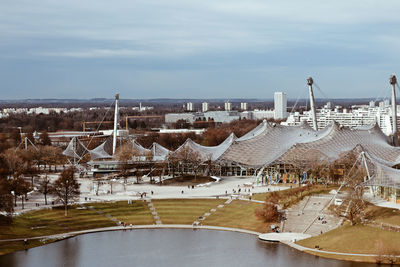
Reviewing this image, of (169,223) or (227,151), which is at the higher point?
(227,151)

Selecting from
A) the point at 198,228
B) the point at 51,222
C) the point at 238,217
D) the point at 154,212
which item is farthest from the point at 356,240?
the point at 51,222

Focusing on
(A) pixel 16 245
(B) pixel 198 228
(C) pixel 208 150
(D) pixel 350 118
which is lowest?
(A) pixel 16 245

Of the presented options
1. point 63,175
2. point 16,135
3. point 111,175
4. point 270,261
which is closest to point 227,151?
point 111,175

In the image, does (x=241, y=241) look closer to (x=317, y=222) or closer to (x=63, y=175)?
(x=317, y=222)

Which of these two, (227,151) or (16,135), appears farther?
(16,135)

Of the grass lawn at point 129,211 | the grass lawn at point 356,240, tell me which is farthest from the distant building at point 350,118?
the grass lawn at point 356,240

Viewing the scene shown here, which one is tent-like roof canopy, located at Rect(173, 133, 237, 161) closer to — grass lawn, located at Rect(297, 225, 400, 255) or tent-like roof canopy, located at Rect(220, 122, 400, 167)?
tent-like roof canopy, located at Rect(220, 122, 400, 167)

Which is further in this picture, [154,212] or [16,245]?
[154,212]

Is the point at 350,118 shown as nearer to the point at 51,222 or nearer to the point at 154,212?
the point at 154,212
